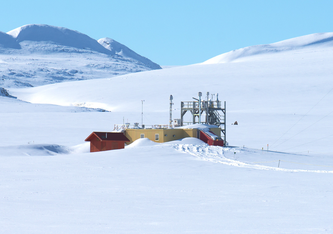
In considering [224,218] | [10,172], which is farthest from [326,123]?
[224,218]

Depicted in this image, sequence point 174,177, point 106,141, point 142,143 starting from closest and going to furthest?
point 174,177, point 142,143, point 106,141

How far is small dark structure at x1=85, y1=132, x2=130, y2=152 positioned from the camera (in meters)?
39.0

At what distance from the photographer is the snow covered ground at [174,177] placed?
43.9 feet

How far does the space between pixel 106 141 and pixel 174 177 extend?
16.5 meters

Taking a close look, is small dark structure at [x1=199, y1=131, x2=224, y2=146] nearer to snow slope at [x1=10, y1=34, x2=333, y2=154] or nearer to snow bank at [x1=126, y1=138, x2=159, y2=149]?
snow slope at [x1=10, y1=34, x2=333, y2=154]

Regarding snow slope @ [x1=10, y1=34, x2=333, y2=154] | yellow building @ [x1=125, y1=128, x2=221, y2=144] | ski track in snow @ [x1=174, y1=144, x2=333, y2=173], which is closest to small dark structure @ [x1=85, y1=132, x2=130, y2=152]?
yellow building @ [x1=125, y1=128, x2=221, y2=144]

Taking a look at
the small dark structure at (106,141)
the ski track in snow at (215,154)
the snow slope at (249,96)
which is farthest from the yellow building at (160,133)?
the snow slope at (249,96)

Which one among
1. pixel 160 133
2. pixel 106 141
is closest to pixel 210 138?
pixel 160 133

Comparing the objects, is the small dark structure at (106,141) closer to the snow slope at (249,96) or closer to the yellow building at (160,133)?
the yellow building at (160,133)

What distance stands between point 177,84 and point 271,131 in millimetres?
44740

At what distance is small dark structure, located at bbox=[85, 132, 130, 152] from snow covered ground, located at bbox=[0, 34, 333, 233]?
1620 mm

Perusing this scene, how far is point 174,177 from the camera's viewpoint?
76.7 ft

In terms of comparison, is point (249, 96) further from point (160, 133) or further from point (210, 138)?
point (160, 133)

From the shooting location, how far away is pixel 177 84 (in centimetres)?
9356
